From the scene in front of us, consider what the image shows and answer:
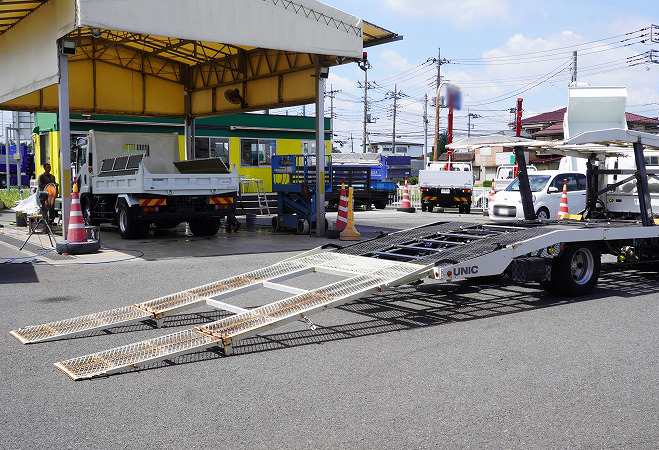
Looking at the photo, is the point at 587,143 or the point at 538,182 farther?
the point at 538,182

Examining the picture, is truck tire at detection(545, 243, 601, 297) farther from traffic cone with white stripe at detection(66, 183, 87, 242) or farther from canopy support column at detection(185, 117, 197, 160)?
canopy support column at detection(185, 117, 197, 160)

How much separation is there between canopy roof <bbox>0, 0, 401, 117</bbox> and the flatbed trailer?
7141mm

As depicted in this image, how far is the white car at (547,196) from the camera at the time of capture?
1989 centimetres

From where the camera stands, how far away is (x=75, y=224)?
44.1 ft

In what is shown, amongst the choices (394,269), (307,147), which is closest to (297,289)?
(394,269)

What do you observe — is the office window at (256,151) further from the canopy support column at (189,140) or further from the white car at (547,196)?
the white car at (547,196)

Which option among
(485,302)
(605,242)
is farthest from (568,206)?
(485,302)

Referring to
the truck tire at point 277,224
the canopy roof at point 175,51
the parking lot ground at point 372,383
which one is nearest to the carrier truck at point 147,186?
the truck tire at point 277,224

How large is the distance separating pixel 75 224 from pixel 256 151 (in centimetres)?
1927

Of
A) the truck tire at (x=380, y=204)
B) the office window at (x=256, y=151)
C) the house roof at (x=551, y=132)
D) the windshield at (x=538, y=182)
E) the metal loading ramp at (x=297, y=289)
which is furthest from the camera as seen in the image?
the house roof at (x=551, y=132)

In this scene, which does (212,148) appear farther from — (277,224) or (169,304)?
(169,304)

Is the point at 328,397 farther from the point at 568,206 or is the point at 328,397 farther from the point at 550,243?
the point at 568,206

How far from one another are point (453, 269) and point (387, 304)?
1267 mm

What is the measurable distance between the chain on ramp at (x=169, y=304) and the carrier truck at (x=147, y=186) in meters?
8.18
